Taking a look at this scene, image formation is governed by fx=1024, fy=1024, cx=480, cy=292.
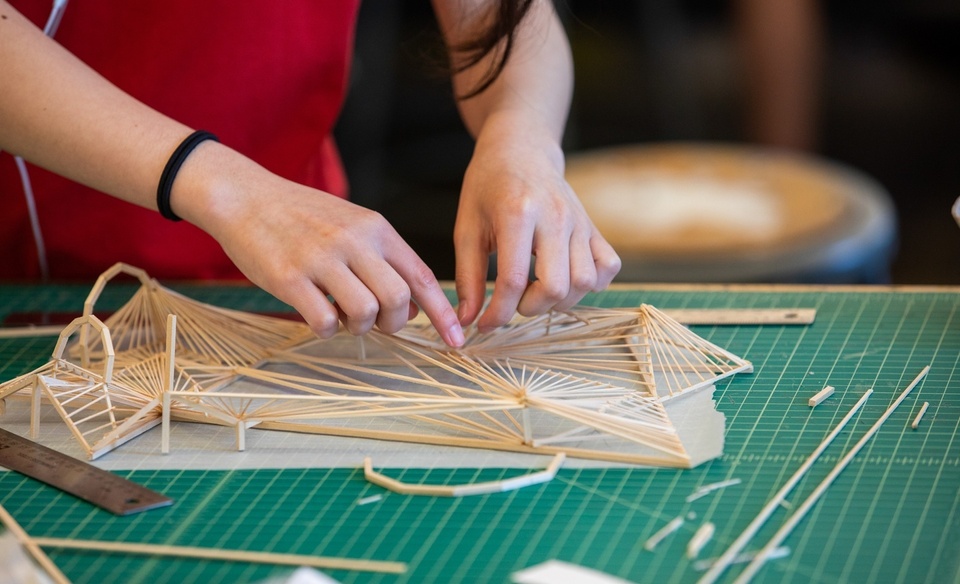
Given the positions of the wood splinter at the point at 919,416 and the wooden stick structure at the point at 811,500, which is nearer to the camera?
the wooden stick structure at the point at 811,500

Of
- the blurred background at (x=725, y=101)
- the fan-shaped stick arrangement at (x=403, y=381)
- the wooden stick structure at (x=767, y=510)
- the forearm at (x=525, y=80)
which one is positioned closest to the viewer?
the wooden stick structure at (x=767, y=510)

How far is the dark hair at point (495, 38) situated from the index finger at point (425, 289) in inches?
15.3

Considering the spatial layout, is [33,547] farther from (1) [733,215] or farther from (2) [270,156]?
(1) [733,215]

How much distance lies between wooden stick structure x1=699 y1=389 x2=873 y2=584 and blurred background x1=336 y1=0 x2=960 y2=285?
3394 millimetres

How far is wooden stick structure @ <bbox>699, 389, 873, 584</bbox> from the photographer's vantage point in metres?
1.11

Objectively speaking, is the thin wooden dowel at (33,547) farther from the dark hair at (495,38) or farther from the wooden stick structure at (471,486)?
the dark hair at (495,38)

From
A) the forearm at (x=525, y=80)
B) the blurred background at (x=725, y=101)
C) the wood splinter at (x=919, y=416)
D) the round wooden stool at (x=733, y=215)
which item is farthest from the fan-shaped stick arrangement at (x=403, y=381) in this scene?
the blurred background at (x=725, y=101)

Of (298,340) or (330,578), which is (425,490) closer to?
(330,578)

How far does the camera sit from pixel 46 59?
158 centimetres

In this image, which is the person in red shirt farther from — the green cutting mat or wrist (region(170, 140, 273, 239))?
the green cutting mat

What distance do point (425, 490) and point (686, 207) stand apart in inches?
106

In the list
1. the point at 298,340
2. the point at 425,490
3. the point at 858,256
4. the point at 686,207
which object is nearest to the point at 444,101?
the point at 686,207

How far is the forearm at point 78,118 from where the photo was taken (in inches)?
61.4

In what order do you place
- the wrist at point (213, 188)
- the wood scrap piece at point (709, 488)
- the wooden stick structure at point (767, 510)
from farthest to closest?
the wrist at point (213, 188) → the wood scrap piece at point (709, 488) → the wooden stick structure at point (767, 510)
